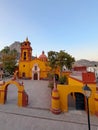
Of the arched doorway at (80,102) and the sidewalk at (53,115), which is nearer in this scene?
the sidewalk at (53,115)

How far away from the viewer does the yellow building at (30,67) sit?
3372 cm

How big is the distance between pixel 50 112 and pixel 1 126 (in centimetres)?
465

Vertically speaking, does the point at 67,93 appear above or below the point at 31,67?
below

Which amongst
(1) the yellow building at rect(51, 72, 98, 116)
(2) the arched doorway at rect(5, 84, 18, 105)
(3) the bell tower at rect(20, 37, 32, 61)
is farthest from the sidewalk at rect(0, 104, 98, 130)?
(3) the bell tower at rect(20, 37, 32, 61)

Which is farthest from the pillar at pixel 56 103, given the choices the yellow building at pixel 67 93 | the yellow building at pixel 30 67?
the yellow building at pixel 30 67

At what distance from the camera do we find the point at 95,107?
373 inches

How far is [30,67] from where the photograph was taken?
113ft

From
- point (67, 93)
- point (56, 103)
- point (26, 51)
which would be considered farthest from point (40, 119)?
point (26, 51)

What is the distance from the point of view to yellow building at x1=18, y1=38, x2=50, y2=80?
111ft

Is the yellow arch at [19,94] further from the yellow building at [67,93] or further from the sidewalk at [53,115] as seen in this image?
the yellow building at [67,93]

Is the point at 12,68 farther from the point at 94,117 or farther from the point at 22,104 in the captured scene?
the point at 94,117

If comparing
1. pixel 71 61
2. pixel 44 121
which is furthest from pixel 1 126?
pixel 71 61

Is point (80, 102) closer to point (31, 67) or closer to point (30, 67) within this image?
point (31, 67)

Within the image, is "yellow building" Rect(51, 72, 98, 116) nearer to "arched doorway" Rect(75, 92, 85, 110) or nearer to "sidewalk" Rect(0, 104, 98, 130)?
"sidewalk" Rect(0, 104, 98, 130)
